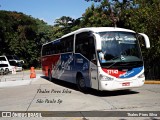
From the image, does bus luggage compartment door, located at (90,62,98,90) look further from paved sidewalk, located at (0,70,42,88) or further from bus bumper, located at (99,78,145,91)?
paved sidewalk, located at (0,70,42,88)

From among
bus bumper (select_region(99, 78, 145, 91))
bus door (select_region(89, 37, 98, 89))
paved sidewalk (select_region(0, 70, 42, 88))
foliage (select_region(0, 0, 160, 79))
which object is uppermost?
foliage (select_region(0, 0, 160, 79))

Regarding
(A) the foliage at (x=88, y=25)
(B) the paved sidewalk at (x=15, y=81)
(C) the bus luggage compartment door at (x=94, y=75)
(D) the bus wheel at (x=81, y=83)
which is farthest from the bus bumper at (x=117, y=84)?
(B) the paved sidewalk at (x=15, y=81)

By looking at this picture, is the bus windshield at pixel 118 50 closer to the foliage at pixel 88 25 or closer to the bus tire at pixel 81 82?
the bus tire at pixel 81 82

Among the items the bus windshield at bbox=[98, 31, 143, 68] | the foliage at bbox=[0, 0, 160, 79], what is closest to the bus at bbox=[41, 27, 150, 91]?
the bus windshield at bbox=[98, 31, 143, 68]

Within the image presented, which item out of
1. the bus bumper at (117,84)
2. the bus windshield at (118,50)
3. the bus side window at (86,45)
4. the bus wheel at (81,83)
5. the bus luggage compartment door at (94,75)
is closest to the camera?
the bus bumper at (117,84)

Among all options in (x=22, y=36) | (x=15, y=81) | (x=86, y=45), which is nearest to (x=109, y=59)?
(x=86, y=45)

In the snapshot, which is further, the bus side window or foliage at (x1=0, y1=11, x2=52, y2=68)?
foliage at (x1=0, y1=11, x2=52, y2=68)

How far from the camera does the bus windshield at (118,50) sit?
12.1 meters

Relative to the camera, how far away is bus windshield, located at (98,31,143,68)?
39.8ft

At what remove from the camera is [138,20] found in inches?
873

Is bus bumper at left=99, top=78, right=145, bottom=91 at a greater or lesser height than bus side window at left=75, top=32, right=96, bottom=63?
lesser

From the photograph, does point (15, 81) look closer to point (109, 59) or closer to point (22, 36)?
point (109, 59)

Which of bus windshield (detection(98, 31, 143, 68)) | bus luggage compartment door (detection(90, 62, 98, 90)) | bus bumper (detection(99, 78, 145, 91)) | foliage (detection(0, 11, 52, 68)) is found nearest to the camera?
bus bumper (detection(99, 78, 145, 91))

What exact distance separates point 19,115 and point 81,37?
19.3 feet
